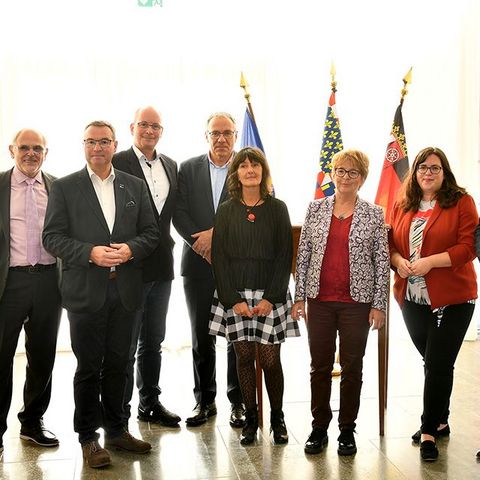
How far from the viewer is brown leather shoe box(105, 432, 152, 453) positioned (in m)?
3.45

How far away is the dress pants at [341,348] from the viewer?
329 centimetres

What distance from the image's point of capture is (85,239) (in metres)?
3.20

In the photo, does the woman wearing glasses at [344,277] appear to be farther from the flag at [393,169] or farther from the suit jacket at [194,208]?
the flag at [393,169]

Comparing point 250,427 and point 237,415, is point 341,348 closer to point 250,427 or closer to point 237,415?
point 250,427

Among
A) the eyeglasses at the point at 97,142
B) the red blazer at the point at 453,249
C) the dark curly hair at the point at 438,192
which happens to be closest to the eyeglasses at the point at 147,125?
the eyeglasses at the point at 97,142

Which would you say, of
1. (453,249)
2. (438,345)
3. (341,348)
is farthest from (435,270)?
(341,348)

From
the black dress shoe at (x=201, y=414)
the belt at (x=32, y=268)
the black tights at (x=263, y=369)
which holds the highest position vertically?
the belt at (x=32, y=268)

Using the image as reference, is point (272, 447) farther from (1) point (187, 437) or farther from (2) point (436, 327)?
(2) point (436, 327)

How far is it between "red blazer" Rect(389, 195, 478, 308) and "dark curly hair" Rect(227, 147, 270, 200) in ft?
2.80

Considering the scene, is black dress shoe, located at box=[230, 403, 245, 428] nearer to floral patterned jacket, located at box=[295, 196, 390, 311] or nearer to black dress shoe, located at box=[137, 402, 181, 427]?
black dress shoe, located at box=[137, 402, 181, 427]

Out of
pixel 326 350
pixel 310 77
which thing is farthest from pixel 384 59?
pixel 326 350

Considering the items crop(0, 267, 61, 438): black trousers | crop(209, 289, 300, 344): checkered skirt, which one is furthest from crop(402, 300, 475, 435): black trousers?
crop(0, 267, 61, 438): black trousers

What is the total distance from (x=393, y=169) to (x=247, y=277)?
1808 mm

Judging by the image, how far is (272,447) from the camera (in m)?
3.50
